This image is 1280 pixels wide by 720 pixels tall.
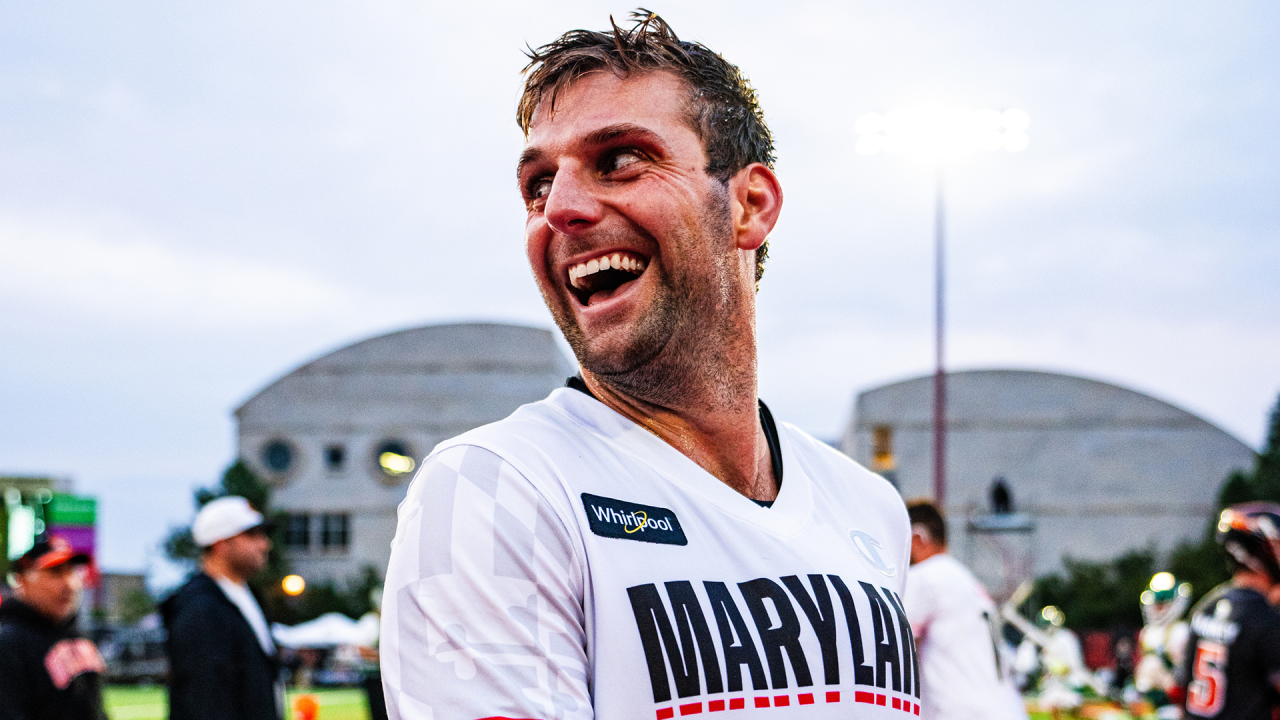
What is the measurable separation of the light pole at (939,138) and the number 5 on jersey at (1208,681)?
12.8m

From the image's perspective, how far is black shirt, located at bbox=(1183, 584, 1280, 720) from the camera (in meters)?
5.84

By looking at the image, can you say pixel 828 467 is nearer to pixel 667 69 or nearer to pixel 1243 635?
pixel 667 69

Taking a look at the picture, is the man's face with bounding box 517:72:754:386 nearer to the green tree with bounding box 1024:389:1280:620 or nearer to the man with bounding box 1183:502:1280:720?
the man with bounding box 1183:502:1280:720

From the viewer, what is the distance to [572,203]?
75.4 inches

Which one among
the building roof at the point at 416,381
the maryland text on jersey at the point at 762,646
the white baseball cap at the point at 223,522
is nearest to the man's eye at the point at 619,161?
the maryland text on jersey at the point at 762,646

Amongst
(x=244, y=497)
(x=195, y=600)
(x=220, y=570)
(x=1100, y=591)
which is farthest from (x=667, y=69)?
(x=244, y=497)

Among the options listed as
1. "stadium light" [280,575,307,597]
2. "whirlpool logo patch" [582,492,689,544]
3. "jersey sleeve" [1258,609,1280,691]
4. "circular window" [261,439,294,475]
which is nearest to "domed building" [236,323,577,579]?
"circular window" [261,439,294,475]

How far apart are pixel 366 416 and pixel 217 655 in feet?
171

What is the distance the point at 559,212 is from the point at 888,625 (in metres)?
0.89

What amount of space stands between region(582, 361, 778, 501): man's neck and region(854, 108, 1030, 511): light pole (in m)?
17.3

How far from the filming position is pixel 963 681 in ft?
20.3

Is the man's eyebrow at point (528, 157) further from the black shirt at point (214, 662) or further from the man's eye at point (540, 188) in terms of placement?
the black shirt at point (214, 662)

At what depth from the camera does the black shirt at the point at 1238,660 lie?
584 cm

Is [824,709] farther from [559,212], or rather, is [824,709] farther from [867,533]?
[559,212]
